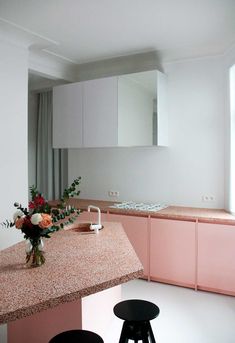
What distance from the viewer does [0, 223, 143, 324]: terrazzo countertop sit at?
1.41 metres

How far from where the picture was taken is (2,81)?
322 centimetres

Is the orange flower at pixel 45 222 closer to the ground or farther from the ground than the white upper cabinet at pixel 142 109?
closer to the ground

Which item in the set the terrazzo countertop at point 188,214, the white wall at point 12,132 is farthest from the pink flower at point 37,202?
the terrazzo countertop at point 188,214

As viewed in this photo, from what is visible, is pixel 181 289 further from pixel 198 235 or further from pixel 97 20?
pixel 97 20

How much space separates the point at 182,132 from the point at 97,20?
1.71 m

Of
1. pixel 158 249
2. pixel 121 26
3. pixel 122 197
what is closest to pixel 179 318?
pixel 158 249

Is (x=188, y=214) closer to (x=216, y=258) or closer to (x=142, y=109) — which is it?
(x=216, y=258)

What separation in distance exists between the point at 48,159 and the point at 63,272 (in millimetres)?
3414

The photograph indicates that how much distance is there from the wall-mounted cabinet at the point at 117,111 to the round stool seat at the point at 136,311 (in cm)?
227

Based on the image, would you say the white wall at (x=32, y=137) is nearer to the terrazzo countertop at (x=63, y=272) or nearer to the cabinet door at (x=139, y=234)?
the cabinet door at (x=139, y=234)

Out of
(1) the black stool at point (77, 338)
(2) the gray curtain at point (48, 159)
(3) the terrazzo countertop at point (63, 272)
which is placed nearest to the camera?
(3) the terrazzo countertop at point (63, 272)

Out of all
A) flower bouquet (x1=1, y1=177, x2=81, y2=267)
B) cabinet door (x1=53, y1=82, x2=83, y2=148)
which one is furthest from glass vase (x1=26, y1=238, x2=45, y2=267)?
cabinet door (x1=53, y1=82, x2=83, y2=148)

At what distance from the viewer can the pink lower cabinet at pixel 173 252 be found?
11.1 ft

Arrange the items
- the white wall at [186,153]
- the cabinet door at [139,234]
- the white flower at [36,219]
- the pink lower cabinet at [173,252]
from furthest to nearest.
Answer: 1. the white wall at [186,153]
2. the cabinet door at [139,234]
3. the pink lower cabinet at [173,252]
4. the white flower at [36,219]
